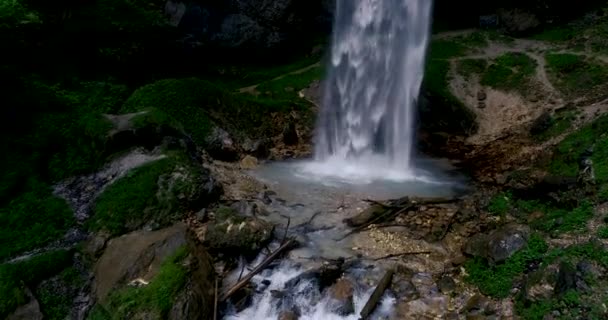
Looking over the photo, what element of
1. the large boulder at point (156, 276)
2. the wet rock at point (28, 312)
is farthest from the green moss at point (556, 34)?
the wet rock at point (28, 312)

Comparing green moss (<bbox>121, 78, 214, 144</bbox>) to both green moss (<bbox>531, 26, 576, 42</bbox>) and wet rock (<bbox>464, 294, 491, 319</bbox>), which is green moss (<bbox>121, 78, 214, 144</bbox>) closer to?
wet rock (<bbox>464, 294, 491, 319</bbox>)

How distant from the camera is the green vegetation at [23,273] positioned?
8895 mm

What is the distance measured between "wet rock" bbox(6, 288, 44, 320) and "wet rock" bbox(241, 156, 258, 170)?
305 inches

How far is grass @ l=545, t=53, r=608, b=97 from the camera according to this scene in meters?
19.5

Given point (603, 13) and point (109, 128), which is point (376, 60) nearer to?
point (109, 128)

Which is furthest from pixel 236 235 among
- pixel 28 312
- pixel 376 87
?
pixel 376 87

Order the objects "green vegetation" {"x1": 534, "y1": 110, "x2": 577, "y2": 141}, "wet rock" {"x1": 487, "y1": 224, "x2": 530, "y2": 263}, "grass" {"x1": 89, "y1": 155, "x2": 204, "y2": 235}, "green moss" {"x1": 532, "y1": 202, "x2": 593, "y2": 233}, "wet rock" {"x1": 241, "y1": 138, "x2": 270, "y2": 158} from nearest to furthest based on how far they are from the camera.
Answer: "wet rock" {"x1": 487, "y1": 224, "x2": 530, "y2": 263} → "green moss" {"x1": 532, "y1": 202, "x2": 593, "y2": 233} → "grass" {"x1": 89, "y1": 155, "x2": 204, "y2": 235} → "green vegetation" {"x1": 534, "y1": 110, "x2": 577, "y2": 141} → "wet rock" {"x1": 241, "y1": 138, "x2": 270, "y2": 158}

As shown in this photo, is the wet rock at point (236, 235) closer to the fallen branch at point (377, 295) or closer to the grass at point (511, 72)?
the fallen branch at point (377, 295)

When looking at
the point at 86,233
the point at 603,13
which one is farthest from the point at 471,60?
the point at 86,233

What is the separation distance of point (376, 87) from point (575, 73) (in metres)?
8.65

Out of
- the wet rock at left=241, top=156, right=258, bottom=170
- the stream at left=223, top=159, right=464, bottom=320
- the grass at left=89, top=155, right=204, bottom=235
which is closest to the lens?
the stream at left=223, top=159, right=464, bottom=320

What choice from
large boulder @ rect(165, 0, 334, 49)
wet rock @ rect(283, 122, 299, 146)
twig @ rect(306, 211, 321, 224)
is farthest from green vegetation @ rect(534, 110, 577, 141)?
large boulder @ rect(165, 0, 334, 49)

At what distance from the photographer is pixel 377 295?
926cm

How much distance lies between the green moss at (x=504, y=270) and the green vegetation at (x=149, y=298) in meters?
5.62
